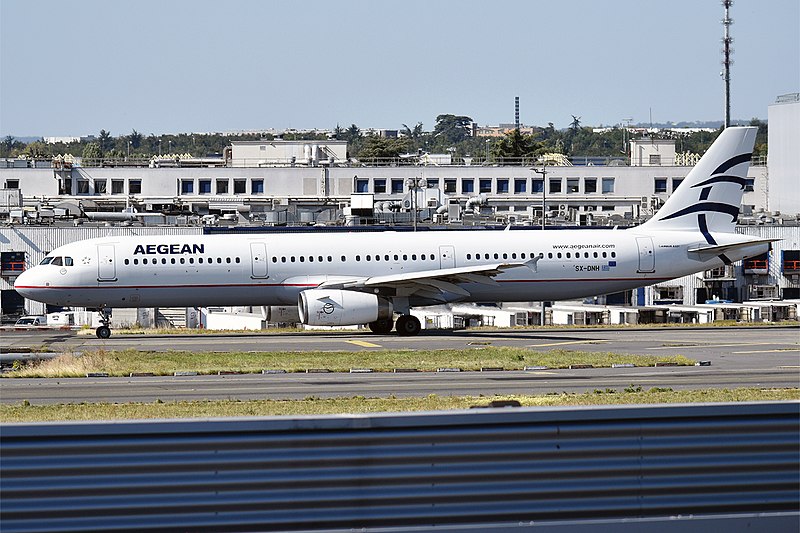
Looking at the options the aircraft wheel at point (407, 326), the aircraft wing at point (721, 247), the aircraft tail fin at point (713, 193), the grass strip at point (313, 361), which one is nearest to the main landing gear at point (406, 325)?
the aircraft wheel at point (407, 326)

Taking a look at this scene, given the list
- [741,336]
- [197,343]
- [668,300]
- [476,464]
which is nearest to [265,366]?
[197,343]

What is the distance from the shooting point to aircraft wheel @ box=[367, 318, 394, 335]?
44.6 m

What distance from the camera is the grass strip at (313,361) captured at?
100 ft

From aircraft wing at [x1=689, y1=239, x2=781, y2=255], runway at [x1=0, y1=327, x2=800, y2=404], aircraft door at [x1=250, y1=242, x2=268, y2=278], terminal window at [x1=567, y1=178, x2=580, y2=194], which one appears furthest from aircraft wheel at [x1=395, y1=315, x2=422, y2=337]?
terminal window at [x1=567, y1=178, x2=580, y2=194]

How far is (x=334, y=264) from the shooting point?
4403 cm

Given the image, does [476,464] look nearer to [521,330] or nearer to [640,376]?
[640,376]

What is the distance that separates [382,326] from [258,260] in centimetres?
566

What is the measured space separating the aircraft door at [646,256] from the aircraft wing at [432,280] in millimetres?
4771

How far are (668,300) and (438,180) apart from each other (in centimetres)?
3696

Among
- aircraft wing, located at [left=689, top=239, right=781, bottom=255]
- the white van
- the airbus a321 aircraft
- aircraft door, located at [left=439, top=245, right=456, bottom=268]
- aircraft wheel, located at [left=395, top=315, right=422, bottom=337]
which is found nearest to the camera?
the airbus a321 aircraft

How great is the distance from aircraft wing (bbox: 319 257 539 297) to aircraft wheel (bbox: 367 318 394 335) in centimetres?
164

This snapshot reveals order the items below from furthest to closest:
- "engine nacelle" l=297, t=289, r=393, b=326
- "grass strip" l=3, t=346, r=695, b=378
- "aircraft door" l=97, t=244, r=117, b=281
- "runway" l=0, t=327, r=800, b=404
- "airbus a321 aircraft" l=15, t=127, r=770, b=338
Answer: "airbus a321 aircraft" l=15, t=127, r=770, b=338 < "aircraft door" l=97, t=244, r=117, b=281 < "engine nacelle" l=297, t=289, r=393, b=326 < "grass strip" l=3, t=346, r=695, b=378 < "runway" l=0, t=327, r=800, b=404

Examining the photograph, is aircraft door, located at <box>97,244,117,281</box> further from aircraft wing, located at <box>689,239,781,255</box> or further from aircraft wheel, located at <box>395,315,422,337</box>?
aircraft wing, located at <box>689,239,781,255</box>

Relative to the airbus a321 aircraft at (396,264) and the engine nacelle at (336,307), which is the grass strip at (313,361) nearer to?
the engine nacelle at (336,307)
